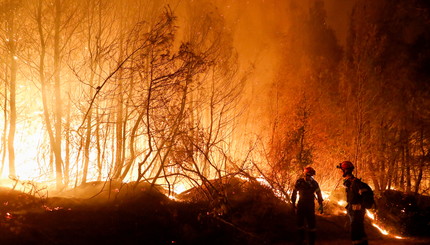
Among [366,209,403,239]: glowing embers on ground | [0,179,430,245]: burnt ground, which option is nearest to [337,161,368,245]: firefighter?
[0,179,430,245]: burnt ground

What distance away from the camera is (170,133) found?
8.95m

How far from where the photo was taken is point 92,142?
10.4 m

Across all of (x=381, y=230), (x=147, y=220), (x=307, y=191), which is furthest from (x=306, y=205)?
(x=381, y=230)

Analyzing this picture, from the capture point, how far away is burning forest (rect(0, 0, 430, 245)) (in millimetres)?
7766

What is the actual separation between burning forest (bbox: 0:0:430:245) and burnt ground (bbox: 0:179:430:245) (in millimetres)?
38

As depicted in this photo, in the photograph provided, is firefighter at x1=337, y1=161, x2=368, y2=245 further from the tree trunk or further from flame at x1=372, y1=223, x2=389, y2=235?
the tree trunk

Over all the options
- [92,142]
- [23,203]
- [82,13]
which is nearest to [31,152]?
[92,142]

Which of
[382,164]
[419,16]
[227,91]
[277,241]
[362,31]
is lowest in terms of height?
[277,241]

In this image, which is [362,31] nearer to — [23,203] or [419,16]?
[419,16]

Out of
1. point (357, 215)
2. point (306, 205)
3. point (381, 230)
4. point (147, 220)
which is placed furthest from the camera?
point (381, 230)

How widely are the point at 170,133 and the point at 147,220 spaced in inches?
101

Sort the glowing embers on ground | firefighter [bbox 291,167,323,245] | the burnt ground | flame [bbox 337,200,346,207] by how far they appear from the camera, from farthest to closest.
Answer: flame [bbox 337,200,346,207] → the glowing embers on ground → firefighter [bbox 291,167,323,245] → the burnt ground

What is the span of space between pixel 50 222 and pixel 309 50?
Answer: 25.1 meters

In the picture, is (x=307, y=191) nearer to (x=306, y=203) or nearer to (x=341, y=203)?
(x=306, y=203)
